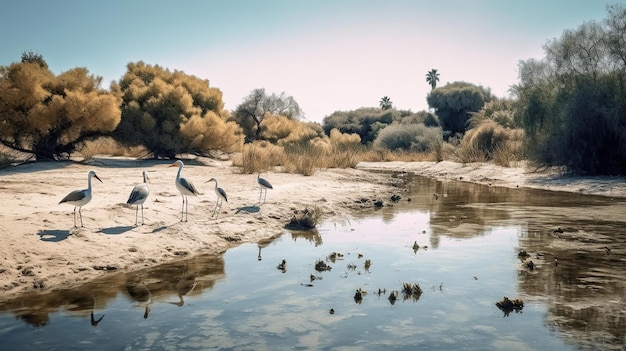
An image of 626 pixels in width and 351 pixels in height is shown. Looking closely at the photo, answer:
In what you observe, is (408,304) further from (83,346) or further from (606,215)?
(606,215)

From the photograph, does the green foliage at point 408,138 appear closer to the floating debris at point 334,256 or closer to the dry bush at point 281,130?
the dry bush at point 281,130

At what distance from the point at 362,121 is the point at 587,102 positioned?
39117 millimetres

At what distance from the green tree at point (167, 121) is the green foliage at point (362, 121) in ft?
99.7

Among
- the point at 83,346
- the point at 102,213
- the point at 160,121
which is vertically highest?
the point at 160,121

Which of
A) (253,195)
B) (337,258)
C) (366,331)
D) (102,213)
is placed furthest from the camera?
(253,195)

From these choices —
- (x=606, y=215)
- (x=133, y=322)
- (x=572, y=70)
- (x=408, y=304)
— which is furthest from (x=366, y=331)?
(x=572, y=70)

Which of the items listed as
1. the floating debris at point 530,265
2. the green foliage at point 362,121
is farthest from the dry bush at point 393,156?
the floating debris at point 530,265

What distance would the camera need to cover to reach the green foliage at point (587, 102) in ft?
61.6

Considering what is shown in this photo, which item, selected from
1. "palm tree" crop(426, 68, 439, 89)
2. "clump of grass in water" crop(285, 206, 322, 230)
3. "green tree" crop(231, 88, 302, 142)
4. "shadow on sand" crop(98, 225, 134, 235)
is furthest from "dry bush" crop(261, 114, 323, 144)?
"palm tree" crop(426, 68, 439, 89)

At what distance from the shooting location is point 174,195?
40.7ft

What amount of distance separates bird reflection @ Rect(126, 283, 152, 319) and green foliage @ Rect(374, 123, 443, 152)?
111 feet

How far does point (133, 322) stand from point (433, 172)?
25.4 metres

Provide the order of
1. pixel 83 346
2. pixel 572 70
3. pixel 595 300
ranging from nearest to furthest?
pixel 83 346 < pixel 595 300 < pixel 572 70

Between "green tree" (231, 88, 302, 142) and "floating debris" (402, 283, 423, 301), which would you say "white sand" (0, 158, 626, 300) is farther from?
"green tree" (231, 88, 302, 142)
